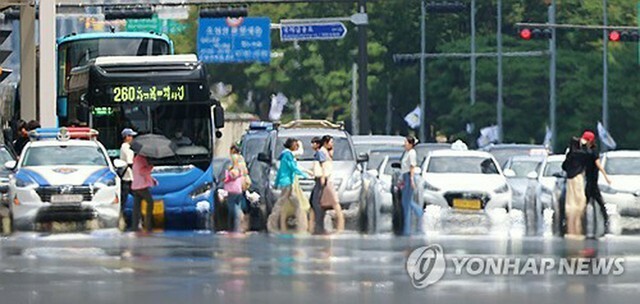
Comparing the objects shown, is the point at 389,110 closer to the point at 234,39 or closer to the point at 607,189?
the point at 234,39

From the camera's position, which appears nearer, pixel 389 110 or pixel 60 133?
pixel 60 133

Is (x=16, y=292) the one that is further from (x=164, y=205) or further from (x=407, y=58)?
(x=407, y=58)

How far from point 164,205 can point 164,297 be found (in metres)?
A: 16.8

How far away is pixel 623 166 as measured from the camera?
116ft

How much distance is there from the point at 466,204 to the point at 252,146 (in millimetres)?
6652

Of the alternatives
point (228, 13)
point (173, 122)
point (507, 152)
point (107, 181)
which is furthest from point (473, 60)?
point (107, 181)

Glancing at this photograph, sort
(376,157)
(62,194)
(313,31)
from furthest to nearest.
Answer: (313,31) < (376,157) < (62,194)

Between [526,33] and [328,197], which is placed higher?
[526,33]

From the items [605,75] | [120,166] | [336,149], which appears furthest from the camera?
[605,75]

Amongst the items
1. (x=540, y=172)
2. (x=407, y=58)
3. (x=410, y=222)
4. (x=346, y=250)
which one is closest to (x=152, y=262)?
(x=346, y=250)

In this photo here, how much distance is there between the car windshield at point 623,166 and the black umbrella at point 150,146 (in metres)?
7.67

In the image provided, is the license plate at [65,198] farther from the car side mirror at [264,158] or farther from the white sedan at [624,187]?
the white sedan at [624,187]

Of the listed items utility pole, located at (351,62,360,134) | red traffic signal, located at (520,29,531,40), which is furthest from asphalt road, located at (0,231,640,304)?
utility pole, located at (351,62,360,134)

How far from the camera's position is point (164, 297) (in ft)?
57.3
